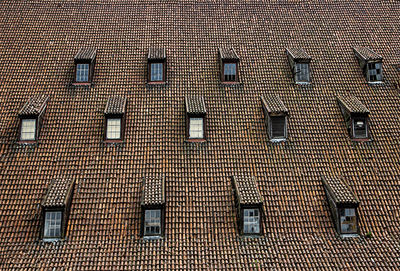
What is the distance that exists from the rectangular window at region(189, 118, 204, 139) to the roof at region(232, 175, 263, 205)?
11.3 ft

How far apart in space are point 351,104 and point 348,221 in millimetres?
7584

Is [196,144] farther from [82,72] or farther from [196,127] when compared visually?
[82,72]

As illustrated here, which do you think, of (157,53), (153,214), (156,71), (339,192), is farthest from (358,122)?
(157,53)

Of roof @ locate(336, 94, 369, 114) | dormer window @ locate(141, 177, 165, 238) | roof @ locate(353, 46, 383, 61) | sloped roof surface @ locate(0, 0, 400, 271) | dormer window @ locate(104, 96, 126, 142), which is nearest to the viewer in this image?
sloped roof surface @ locate(0, 0, 400, 271)

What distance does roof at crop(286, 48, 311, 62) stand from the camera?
24.1 m

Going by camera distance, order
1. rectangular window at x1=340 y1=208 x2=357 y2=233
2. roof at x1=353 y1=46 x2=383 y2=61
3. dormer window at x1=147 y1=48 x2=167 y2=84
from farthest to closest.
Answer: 1. roof at x1=353 y1=46 x2=383 y2=61
2. dormer window at x1=147 y1=48 x2=167 y2=84
3. rectangular window at x1=340 y1=208 x2=357 y2=233

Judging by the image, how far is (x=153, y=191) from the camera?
19109 millimetres

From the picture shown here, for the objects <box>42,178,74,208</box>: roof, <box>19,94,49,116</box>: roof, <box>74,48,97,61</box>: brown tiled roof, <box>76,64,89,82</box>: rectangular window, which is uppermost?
<box>74,48,97,61</box>: brown tiled roof

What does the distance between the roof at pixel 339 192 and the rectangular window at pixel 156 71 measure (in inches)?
470

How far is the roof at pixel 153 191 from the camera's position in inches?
729

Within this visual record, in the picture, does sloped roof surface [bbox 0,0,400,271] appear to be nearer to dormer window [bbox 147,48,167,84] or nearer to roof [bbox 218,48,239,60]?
dormer window [bbox 147,48,167,84]

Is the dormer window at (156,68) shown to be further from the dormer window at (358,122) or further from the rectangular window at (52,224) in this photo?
the dormer window at (358,122)

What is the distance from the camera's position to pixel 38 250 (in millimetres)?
17922

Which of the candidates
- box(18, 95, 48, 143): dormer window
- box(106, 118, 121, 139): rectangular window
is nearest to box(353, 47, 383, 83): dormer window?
box(106, 118, 121, 139): rectangular window
